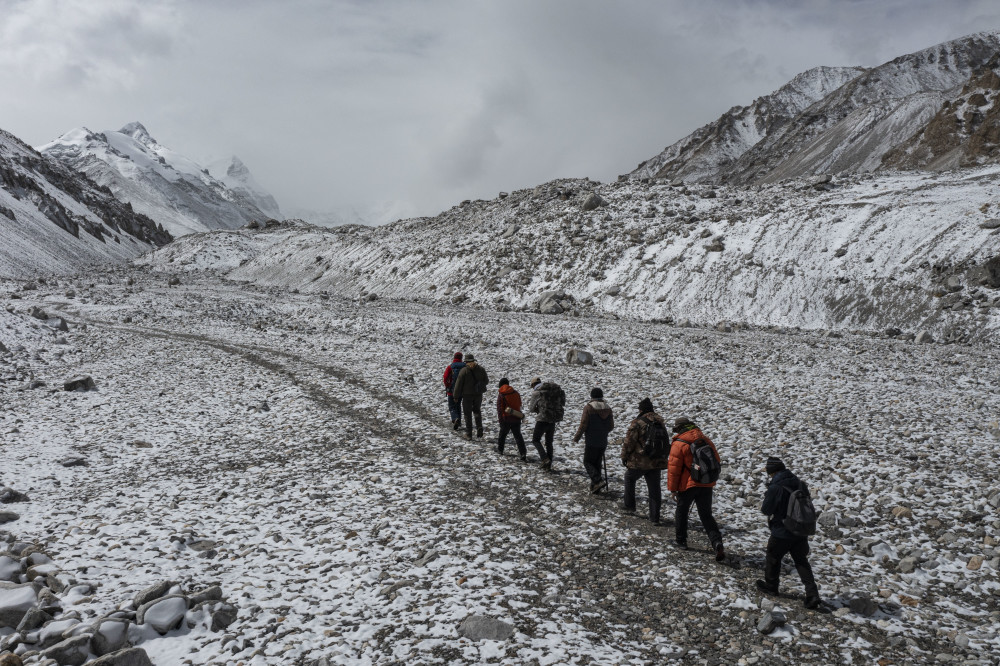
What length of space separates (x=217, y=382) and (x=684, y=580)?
66.7ft

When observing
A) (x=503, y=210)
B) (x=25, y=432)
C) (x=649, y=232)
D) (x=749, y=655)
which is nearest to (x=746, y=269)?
(x=649, y=232)

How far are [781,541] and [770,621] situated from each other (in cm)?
129

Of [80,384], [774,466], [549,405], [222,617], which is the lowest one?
[222,617]

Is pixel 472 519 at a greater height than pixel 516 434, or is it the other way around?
pixel 516 434

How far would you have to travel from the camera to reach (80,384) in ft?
68.4

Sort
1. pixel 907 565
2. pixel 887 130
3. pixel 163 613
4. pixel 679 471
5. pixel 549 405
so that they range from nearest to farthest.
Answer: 1. pixel 163 613
2. pixel 907 565
3. pixel 679 471
4. pixel 549 405
5. pixel 887 130

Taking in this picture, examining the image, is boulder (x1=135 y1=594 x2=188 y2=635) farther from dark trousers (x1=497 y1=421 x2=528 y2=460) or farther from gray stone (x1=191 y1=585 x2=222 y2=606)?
dark trousers (x1=497 y1=421 x2=528 y2=460)

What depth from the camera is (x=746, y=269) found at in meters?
40.6

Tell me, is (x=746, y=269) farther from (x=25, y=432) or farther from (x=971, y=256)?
(x=25, y=432)

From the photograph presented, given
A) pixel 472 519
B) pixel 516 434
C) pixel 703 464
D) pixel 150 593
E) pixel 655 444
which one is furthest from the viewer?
pixel 516 434

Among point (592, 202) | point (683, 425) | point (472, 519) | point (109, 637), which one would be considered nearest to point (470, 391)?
point (472, 519)

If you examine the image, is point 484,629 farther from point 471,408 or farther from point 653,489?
point 471,408

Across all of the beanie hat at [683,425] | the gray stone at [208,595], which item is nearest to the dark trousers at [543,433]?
the beanie hat at [683,425]

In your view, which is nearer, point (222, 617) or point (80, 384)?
point (222, 617)
